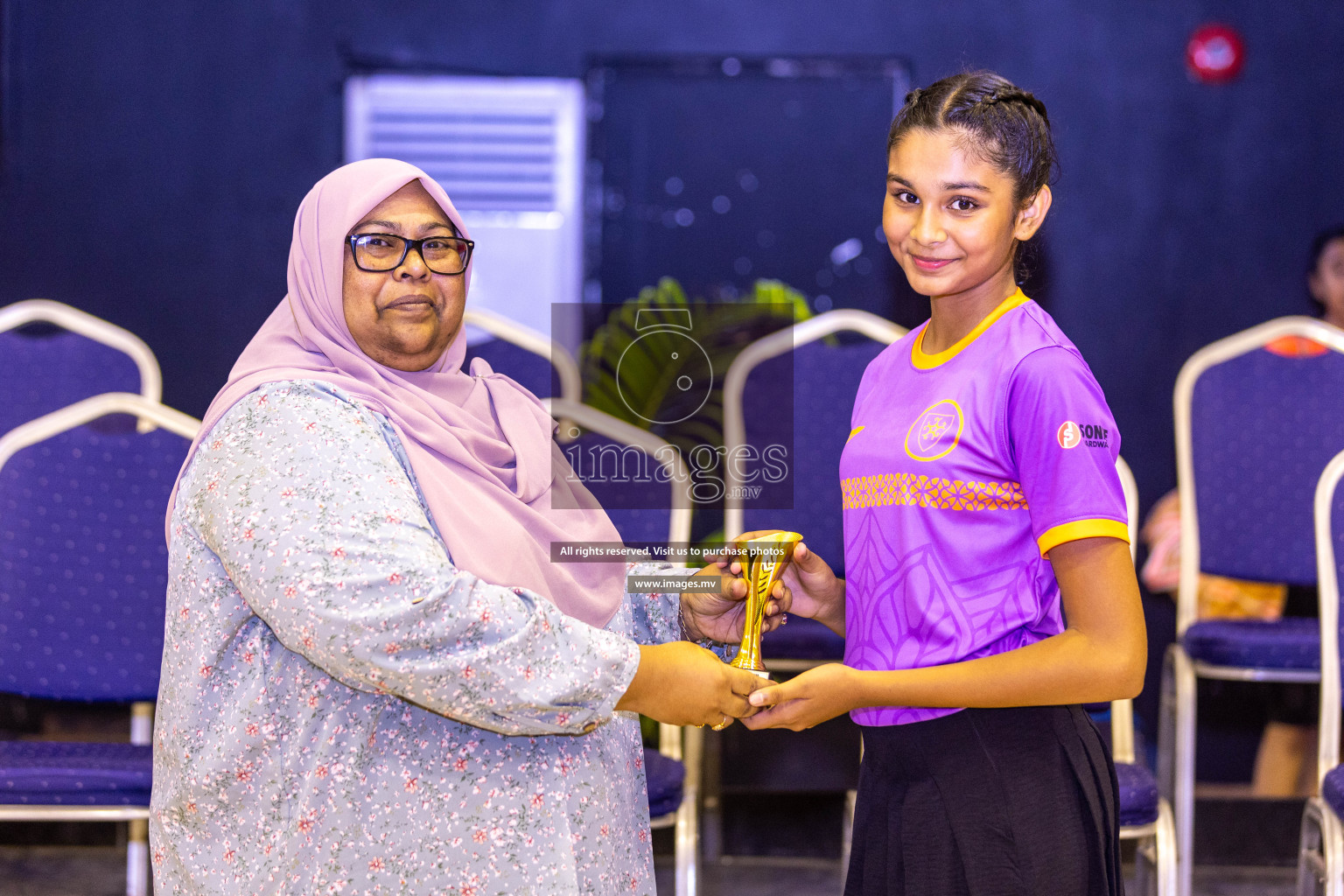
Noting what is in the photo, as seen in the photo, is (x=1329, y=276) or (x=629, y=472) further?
(x=1329, y=276)

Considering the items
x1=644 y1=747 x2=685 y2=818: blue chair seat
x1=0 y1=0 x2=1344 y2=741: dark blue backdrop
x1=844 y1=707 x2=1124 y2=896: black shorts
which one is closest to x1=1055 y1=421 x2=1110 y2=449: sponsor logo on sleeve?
x1=844 y1=707 x2=1124 y2=896: black shorts

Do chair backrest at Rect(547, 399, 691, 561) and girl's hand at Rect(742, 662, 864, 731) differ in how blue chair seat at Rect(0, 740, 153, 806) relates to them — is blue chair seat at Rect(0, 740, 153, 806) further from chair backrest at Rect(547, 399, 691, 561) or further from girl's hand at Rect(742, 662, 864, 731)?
girl's hand at Rect(742, 662, 864, 731)

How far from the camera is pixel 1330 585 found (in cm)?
199

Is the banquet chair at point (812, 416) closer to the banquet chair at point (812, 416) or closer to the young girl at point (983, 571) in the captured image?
the banquet chair at point (812, 416)

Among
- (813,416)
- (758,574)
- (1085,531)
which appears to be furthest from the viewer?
(813,416)

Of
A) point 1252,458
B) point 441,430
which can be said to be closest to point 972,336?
point 441,430

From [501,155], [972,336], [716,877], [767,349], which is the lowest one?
[716,877]

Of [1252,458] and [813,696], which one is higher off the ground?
[1252,458]

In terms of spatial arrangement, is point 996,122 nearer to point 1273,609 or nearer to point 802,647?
point 802,647

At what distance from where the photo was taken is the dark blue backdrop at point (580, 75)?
395 centimetres

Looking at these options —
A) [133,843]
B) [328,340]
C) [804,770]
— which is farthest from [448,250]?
[804,770]

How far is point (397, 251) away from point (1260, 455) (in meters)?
2.09

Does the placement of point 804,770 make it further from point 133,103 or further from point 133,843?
point 133,103

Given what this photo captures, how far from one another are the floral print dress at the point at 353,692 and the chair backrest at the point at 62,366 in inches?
63.8
